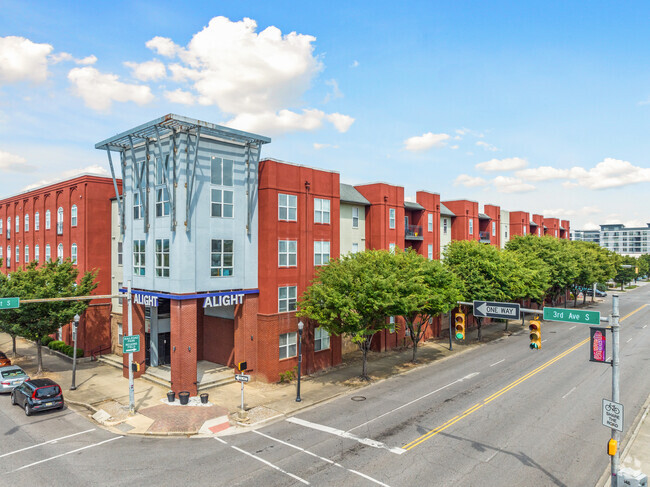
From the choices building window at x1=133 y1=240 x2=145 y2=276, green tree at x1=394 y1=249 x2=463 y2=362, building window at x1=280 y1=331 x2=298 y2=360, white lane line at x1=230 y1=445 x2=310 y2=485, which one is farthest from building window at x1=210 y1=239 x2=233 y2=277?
white lane line at x1=230 y1=445 x2=310 y2=485

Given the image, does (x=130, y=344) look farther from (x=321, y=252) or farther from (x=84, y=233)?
(x=84, y=233)

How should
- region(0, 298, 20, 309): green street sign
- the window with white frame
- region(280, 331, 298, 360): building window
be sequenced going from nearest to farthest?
region(0, 298, 20, 309): green street sign → the window with white frame → region(280, 331, 298, 360): building window

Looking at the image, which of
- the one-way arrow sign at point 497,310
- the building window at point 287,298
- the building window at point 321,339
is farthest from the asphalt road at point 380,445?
the building window at point 287,298

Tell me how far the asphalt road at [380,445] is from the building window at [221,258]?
34.5ft

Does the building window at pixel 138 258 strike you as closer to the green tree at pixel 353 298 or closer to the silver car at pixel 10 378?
the silver car at pixel 10 378

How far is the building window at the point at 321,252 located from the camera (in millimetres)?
33353

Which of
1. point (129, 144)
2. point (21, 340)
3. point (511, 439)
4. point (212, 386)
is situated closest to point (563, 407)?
point (511, 439)

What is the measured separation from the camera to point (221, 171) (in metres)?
28.8

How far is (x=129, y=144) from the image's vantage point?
31.2 meters

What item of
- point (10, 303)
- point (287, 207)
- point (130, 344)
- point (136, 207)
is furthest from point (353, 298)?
point (10, 303)

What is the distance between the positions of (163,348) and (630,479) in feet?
95.6

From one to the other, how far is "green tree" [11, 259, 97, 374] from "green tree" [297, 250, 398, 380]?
1683 cm

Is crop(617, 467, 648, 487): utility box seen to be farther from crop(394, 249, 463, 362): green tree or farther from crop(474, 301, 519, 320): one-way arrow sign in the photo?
crop(394, 249, 463, 362): green tree

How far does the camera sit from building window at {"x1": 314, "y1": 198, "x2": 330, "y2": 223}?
109 feet
